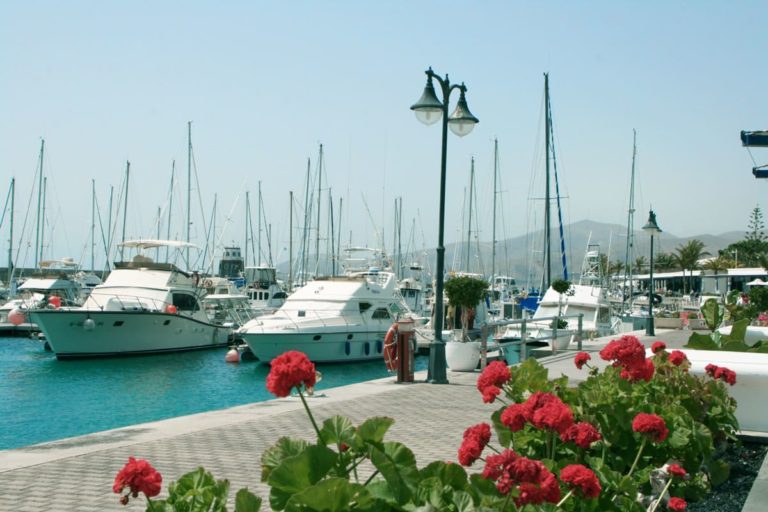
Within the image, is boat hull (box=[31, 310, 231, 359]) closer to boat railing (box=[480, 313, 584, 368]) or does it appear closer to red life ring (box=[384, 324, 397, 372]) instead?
boat railing (box=[480, 313, 584, 368])

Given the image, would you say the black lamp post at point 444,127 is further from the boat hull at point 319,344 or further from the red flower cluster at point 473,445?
the boat hull at point 319,344

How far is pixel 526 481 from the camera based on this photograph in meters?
3.64

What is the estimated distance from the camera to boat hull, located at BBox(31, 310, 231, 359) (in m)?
40.6

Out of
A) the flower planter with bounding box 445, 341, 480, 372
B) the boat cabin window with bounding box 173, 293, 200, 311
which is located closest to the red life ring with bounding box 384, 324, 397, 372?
the flower planter with bounding box 445, 341, 480, 372

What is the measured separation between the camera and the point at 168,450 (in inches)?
387

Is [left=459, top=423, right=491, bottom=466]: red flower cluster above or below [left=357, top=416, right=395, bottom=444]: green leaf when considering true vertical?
below

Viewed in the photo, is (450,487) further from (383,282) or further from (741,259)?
(741,259)

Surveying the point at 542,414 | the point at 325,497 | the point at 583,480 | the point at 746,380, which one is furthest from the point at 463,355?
the point at 325,497

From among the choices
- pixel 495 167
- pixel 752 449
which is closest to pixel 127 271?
pixel 495 167

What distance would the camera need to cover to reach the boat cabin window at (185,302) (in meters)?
45.6

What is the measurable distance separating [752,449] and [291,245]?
58.4m

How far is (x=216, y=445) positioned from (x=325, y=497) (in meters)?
7.01

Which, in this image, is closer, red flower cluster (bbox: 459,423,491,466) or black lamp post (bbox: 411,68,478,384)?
red flower cluster (bbox: 459,423,491,466)

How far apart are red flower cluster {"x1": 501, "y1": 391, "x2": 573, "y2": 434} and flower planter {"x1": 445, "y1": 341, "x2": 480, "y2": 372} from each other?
46.9 ft
